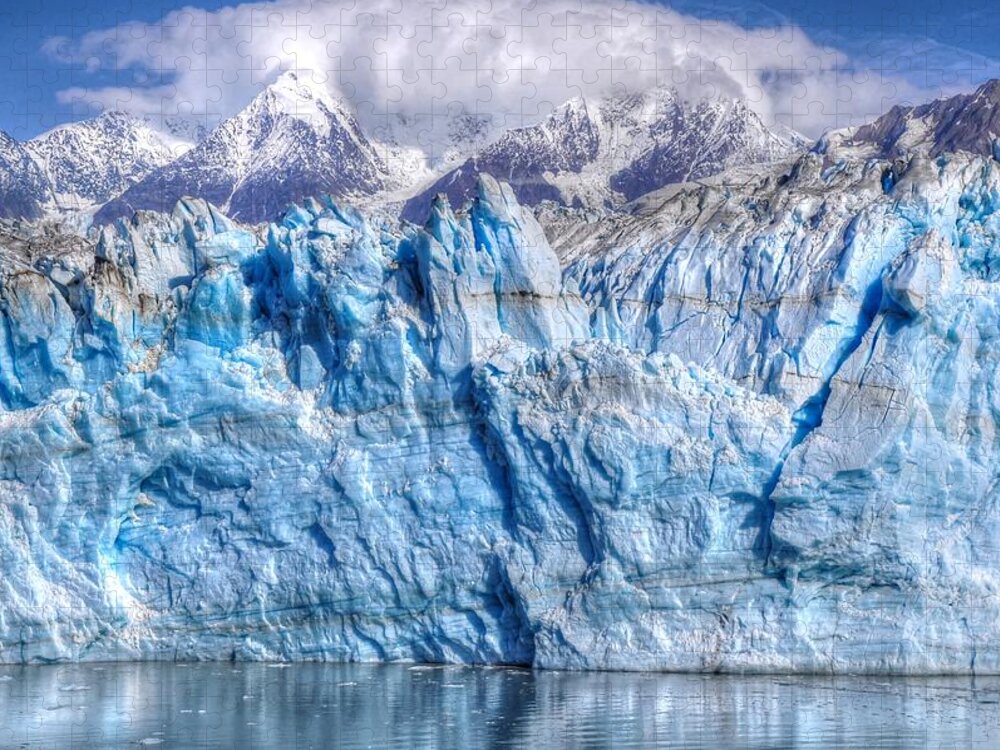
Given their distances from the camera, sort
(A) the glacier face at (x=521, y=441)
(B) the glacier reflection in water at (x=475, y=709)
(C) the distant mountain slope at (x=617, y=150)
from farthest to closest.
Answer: (C) the distant mountain slope at (x=617, y=150), (A) the glacier face at (x=521, y=441), (B) the glacier reflection in water at (x=475, y=709)

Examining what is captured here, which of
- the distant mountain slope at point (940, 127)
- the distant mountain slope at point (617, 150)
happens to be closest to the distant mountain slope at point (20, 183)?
the distant mountain slope at point (617, 150)

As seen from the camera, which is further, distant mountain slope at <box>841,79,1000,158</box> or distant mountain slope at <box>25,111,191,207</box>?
distant mountain slope at <box>25,111,191,207</box>

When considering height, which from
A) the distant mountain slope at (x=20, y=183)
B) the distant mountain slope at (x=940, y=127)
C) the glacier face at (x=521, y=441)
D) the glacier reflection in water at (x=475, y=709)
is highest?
the distant mountain slope at (x=20, y=183)

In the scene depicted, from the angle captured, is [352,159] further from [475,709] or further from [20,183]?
[475,709]

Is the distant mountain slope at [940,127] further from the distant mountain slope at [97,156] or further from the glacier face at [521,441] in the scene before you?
the distant mountain slope at [97,156]

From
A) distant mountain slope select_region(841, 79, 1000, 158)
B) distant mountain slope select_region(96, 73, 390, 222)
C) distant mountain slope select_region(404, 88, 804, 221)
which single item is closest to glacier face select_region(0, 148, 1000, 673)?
distant mountain slope select_region(841, 79, 1000, 158)

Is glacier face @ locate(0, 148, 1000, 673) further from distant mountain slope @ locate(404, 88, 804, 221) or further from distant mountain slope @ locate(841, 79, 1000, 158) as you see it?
distant mountain slope @ locate(404, 88, 804, 221)
